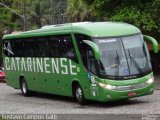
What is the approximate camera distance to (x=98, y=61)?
752 inches

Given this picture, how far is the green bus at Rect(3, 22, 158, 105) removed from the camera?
19047 millimetres

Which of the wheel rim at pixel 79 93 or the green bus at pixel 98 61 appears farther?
the wheel rim at pixel 79 93

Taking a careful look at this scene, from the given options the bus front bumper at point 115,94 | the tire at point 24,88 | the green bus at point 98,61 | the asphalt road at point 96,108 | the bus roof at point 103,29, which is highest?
the bus roof at point 103,29

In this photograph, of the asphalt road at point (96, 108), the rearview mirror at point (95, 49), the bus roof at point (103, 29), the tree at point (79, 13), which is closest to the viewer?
Result: the asphalt road at point (96, 108)

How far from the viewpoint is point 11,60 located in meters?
28.5

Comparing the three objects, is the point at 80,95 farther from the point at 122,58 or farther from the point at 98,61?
the point at 122,58

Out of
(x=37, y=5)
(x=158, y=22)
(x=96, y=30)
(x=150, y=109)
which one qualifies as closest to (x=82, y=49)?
(x=96, y=30)

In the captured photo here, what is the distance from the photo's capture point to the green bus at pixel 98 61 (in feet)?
62.5

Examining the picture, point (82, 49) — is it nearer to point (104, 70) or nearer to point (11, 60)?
point (104, 70)

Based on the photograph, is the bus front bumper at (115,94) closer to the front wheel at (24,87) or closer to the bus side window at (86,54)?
the bus side window at (86,54)

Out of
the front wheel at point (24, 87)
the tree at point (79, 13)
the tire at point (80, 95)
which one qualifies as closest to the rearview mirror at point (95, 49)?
the tire at point (80, 95)

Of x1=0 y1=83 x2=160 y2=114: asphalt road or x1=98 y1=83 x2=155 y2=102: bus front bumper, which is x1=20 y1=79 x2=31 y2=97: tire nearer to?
x1=0 y1=83 x2=160 y2=114: asphalt road

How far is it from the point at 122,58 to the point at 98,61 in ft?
2.88

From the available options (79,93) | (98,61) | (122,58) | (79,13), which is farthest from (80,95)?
(79,13)
